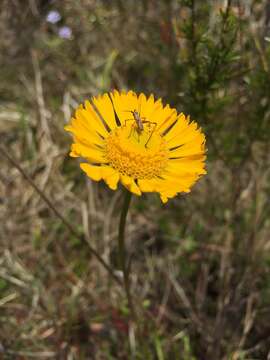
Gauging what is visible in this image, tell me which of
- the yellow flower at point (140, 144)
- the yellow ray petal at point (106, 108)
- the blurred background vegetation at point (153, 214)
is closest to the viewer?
the yellow flower at point (140, 144)

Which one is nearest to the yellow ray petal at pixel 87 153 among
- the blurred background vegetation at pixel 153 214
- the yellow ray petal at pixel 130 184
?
the yellow ray petal at pixel 130 184

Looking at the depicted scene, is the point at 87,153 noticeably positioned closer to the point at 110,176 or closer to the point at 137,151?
the point at 110,176

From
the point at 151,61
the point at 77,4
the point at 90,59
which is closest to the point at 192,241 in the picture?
the point at 151,61

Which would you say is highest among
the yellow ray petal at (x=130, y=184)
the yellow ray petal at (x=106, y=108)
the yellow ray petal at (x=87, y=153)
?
the yellow ray petal at (x=106, y=108)

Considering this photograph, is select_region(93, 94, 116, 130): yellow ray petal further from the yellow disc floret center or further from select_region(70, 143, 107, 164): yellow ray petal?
select_region(70, 143, 107, 164): yellow ray petal

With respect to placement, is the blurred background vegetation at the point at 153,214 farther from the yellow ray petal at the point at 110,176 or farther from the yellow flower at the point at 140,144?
the yellow ray petal at the point at 110,176

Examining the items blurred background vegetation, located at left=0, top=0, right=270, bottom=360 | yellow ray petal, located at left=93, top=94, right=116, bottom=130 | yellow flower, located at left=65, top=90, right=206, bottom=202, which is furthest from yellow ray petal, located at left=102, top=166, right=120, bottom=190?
blurred background vegetation, located at left=0, top=0, right=270, bottom=360

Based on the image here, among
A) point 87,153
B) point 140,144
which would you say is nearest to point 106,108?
point 140,144

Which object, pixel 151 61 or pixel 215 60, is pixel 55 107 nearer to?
pixel 151 61
